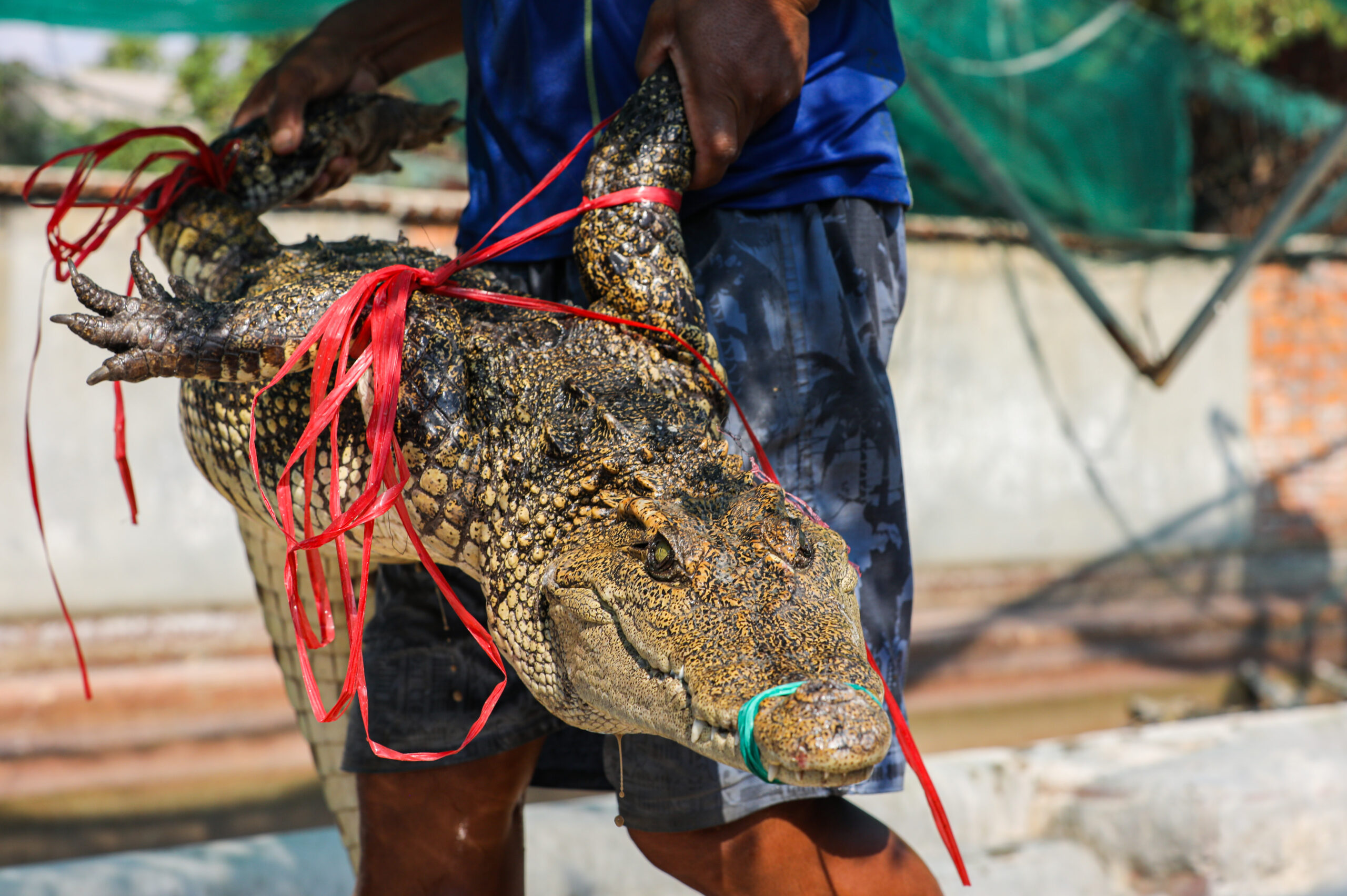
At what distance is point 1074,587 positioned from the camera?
4918 mm

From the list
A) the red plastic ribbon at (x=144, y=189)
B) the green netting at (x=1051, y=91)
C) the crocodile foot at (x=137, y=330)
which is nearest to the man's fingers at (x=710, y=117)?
the crocodile foot at (x=137, y=330)

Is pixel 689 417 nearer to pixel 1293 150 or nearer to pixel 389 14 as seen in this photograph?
pixel 389 14

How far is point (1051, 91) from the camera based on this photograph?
12.7 ft

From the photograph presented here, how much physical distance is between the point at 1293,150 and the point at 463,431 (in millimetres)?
5446

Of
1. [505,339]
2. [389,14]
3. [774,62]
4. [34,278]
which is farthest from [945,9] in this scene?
[34,278]

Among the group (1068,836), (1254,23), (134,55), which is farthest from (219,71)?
(1068,836)

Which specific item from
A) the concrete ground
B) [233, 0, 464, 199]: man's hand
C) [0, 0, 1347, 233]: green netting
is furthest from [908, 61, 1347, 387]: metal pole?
[233, 0, 464, 199]: man's hand

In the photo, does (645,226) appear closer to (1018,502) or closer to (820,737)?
(820,737)

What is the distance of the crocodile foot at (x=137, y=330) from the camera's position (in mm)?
797

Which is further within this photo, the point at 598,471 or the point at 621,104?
the point at 621,104

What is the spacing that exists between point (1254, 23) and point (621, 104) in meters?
5.18

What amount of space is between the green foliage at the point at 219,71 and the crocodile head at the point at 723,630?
592 cm

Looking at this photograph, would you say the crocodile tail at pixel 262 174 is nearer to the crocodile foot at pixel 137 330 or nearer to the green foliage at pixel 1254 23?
the crocodile foot at pixel 137 330

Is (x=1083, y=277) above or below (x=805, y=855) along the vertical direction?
above
